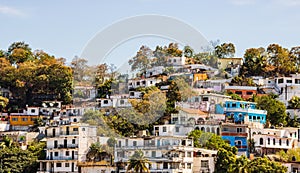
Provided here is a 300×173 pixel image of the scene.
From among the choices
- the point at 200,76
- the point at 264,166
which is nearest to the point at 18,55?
the point at 200,76

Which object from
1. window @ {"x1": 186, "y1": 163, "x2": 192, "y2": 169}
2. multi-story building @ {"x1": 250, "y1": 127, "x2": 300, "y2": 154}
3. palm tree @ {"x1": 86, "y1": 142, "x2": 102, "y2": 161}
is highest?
multi-story building @ {"x1": 250, "y1": 127, "x2": 300, "y2": 154}

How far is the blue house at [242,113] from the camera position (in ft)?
167

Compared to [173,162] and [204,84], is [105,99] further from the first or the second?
[173,162]

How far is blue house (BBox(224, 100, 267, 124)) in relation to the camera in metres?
50.8

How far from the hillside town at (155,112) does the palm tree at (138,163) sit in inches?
2.3

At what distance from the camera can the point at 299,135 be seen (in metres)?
51.3

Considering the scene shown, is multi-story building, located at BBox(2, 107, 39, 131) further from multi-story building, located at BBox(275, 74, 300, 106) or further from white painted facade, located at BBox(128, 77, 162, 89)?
multi-story building, located at BBox(275, 74, 300, 106)

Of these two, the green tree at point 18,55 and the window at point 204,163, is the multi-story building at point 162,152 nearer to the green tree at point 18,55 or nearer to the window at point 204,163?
the window at point 204,163

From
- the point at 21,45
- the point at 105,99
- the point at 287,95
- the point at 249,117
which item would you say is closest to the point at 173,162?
the point at 249,117

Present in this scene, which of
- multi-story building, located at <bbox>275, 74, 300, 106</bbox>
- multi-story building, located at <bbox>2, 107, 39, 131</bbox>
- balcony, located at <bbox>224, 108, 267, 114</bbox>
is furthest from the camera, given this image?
multi-story building, located at <bbox>275, 74, 300, 106</bbox>

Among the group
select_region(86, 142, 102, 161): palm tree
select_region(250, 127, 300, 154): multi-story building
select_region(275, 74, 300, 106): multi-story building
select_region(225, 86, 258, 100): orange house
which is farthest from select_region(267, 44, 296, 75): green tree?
select_region(86, 142, 102, 161): palm tree

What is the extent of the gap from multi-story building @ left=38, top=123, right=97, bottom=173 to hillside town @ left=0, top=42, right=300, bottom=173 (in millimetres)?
59

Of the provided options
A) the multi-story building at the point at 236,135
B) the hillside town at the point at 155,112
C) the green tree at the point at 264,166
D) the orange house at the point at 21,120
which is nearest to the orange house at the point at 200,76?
the hillside town at the point at 155,112

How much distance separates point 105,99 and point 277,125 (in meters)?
12.0
